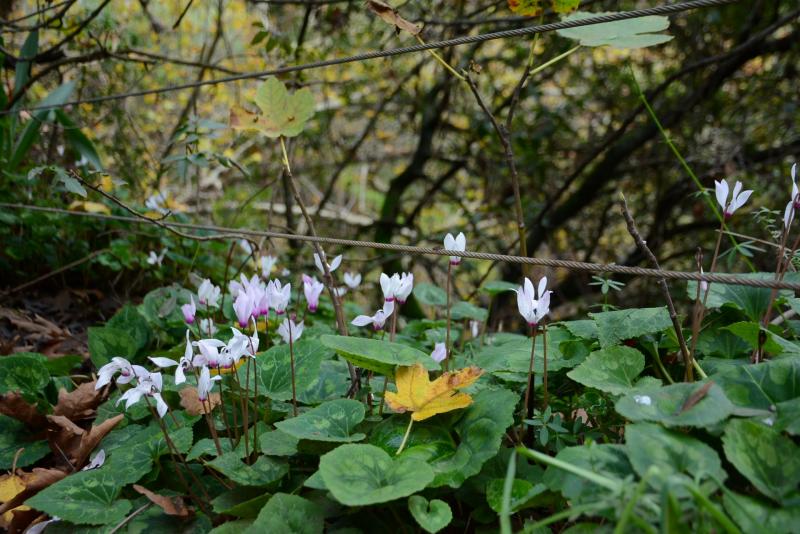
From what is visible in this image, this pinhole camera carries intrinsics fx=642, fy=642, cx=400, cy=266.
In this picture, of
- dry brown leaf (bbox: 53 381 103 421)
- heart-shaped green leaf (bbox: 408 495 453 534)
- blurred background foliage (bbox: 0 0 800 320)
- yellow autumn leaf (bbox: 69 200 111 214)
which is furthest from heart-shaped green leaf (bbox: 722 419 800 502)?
yellow autumn leaf (bbox: 69 200 111 214)

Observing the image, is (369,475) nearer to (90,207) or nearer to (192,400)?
(192,400)

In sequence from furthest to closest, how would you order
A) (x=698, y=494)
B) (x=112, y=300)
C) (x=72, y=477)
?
1. (x=112, y=300)
2. (x=72, y=477)
3. (x=698, y=494)

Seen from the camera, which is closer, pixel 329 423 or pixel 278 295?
pixel 329 423

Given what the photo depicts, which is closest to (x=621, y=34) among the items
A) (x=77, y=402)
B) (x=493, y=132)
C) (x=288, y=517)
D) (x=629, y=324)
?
(x=629, y=324)

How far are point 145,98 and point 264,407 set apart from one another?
17.3 ft

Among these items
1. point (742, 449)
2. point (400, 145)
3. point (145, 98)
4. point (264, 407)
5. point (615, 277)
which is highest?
point (145, 98)

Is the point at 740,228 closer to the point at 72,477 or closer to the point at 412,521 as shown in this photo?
the point at 412,521

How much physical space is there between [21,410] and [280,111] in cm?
Result: 88

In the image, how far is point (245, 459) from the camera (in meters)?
1.10

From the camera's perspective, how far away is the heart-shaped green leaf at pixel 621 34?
1.38 meters

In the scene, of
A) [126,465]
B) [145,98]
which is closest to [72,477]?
[126,465]

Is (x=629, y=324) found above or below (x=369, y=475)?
above

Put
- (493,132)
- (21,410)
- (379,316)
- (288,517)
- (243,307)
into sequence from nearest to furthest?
1. (288,517)
2. (243,307)
3. (379,316)
4. (21,410)
5. (493,132)

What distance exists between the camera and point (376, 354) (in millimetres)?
1066
